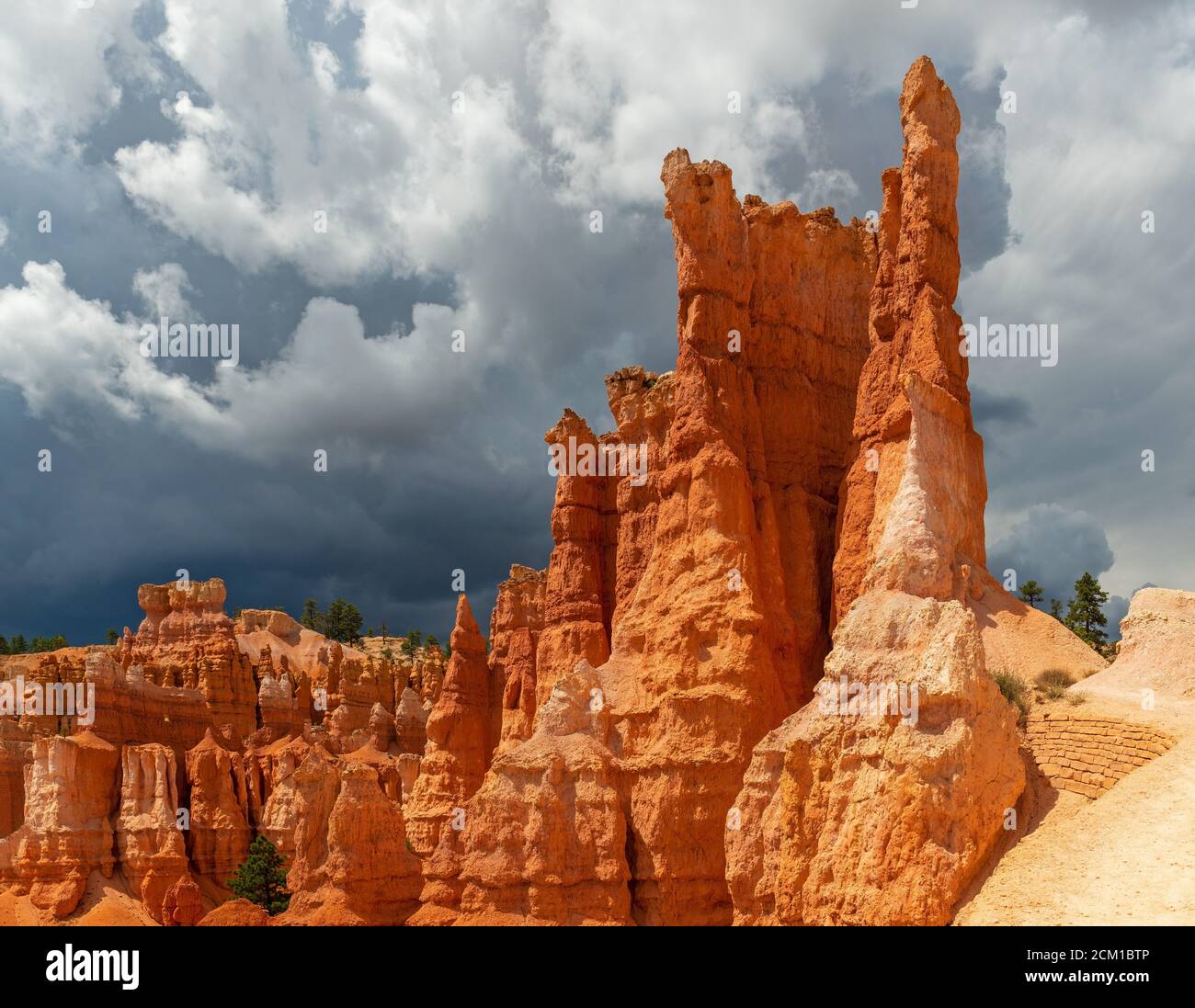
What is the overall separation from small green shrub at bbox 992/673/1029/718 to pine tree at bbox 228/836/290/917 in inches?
1188

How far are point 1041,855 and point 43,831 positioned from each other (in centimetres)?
3849

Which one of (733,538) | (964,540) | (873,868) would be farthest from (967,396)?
(873,868)

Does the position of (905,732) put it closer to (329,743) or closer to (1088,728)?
(1088,728)

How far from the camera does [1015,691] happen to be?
20172mm

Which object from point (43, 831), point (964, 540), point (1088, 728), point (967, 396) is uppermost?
point (967, 396)

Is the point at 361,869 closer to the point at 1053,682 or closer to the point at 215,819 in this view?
the point at 215,819

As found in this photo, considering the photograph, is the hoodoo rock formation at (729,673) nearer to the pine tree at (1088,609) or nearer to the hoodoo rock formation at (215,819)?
the hoodoo rock formation at (215,819)

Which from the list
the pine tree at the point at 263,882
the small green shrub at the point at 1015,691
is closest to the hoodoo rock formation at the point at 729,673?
the small green shrub at the point at 1015,691

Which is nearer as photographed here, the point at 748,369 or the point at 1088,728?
the point at 1088,728

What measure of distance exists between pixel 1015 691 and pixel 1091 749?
8.78ft

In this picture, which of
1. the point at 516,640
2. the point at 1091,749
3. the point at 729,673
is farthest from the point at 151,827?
the point at 1091,749

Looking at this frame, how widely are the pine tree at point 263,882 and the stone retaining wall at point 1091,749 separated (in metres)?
31.4

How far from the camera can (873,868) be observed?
1616cm
